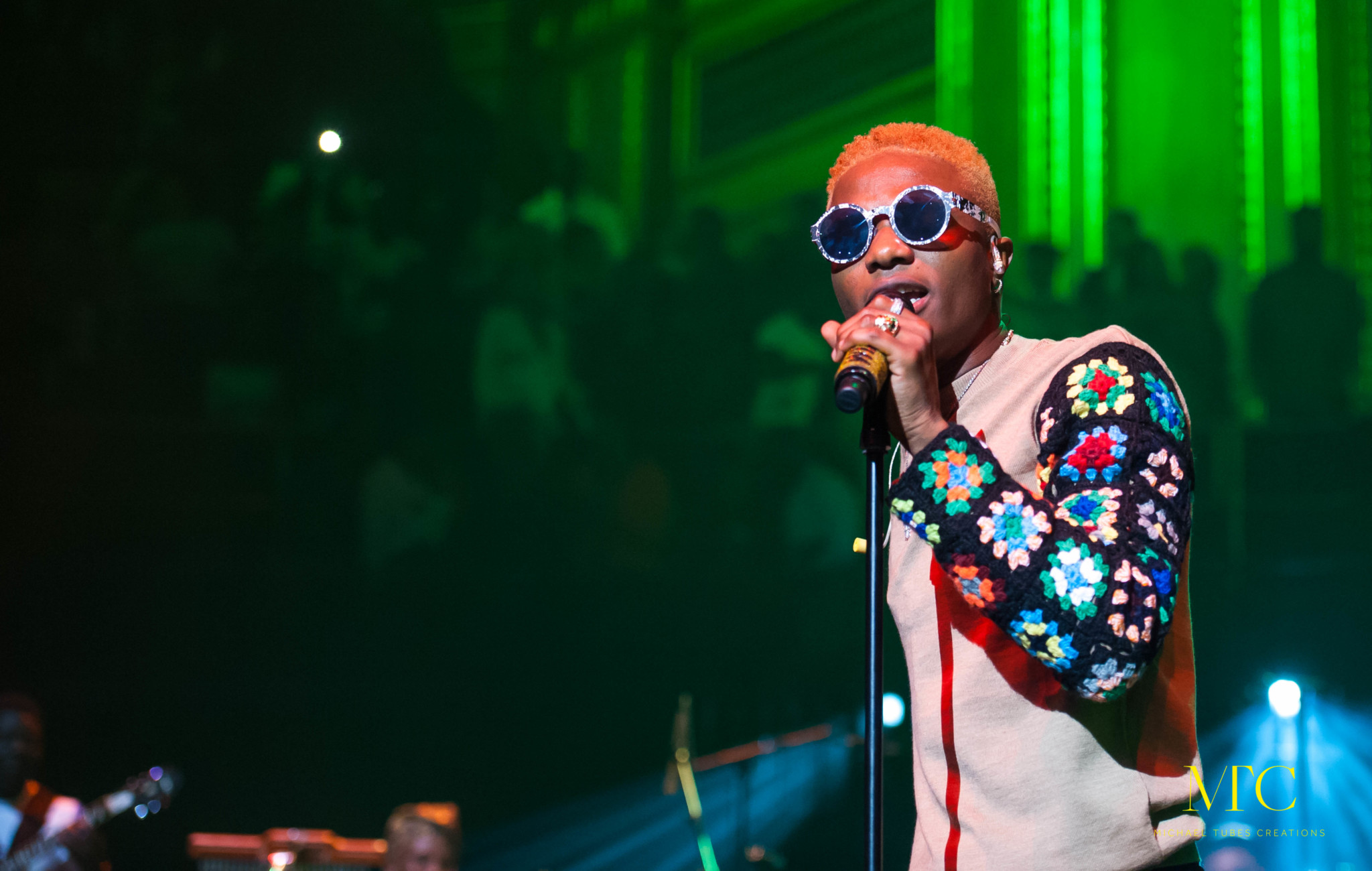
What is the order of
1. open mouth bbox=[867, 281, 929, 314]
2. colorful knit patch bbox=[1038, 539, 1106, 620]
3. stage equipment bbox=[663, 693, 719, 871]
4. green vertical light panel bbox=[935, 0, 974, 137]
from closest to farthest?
colorful knit patch bbox=[1038, 539, 1106, 620] → open mouth bbox=[867, 281, 929, 314] → stage equipment bbox=[663, 693, 719, 871] → green vertical light panel bbox=[935, 0, 974, 137]

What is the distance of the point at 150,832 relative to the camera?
180 inches

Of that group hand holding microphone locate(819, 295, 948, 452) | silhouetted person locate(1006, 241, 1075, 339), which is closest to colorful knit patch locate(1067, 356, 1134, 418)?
hand holding microphone locate(819, 295, 948, 452)

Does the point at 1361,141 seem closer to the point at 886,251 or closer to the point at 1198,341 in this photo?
the point at 1198,341

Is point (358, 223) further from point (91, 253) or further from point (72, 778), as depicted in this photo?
point (72, 778)

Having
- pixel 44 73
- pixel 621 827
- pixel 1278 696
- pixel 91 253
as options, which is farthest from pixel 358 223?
pixel 1278 696

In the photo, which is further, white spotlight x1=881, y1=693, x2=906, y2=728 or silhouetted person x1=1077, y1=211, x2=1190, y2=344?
silhouetted person x1=1077, y1=211, x2=1190, y2=344

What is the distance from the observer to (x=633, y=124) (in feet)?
16.2

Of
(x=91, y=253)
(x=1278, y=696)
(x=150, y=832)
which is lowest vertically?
(x=150, y=832)

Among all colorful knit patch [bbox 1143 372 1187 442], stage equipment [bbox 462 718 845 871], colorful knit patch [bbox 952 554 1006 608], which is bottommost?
stage equipment [bbox 462 718 845 871]

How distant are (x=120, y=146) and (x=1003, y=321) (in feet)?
15.8

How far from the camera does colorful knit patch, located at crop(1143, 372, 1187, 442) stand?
38.8 inches

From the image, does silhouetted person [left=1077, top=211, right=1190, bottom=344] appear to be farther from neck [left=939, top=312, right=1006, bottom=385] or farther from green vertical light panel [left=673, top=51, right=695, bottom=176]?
neck [left=939, top=312, right=1006, bottom=385]

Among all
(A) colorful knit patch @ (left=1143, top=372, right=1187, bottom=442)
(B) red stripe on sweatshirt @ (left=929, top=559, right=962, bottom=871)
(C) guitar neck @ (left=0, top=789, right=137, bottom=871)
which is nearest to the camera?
(A) colorful knit patch @ (left=1143, top=372, right=1187, bottom=442)

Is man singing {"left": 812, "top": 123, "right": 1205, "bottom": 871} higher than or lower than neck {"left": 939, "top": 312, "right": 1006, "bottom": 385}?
lower
